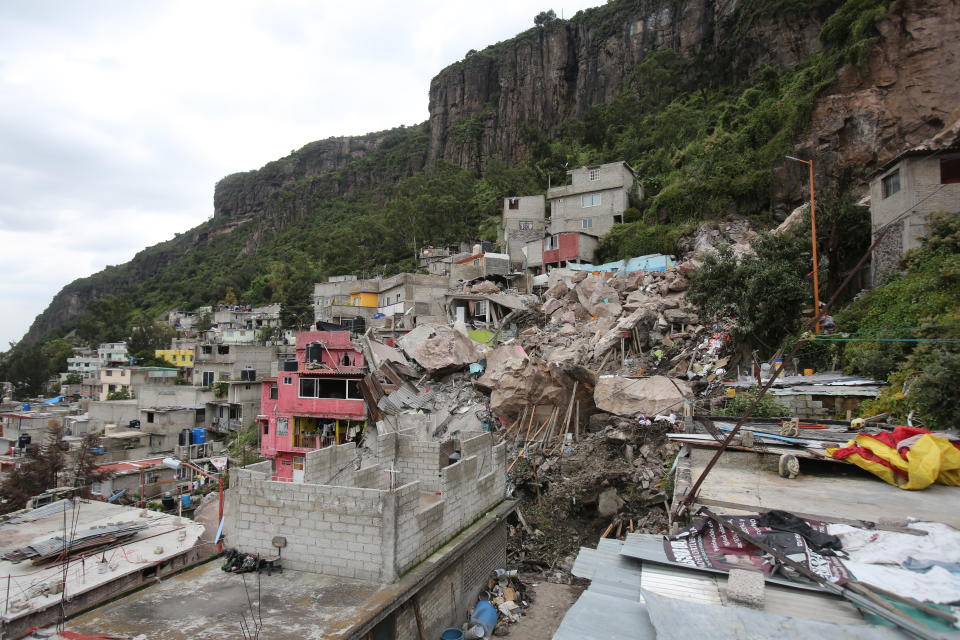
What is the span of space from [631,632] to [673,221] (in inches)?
1308

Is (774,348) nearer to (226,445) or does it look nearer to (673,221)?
(673,221)

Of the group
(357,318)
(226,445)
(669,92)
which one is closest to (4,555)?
(226,445)

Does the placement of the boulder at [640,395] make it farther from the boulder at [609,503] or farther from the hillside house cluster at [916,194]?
the hillside house cluster at [916,194]

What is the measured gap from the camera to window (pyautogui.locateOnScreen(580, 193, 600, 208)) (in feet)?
→ 127

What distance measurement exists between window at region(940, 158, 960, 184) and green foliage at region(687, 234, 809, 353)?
147 inches

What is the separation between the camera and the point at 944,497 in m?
5.98

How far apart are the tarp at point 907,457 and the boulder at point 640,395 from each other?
7.52 meters

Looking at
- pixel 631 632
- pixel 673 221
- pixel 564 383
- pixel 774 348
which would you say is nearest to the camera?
pixel 631 632

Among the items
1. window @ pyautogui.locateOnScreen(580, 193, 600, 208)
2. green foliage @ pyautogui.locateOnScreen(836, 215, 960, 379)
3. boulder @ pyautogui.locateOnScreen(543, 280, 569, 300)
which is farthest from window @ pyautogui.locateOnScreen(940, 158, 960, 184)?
window @ pyautogui.locateOnScreen(580, 193, 600, 208)

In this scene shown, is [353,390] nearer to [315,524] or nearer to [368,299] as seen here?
[315,524]

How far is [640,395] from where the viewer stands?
15.8 m

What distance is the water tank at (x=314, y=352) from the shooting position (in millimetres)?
23578

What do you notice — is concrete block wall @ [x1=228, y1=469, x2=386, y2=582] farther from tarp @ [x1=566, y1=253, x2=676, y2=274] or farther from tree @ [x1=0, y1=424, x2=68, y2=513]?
tarp @ [x1=566, y1=253, x2=676, y2=274]

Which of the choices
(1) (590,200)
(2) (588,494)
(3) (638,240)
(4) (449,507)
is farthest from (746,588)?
(1) (590,200)
